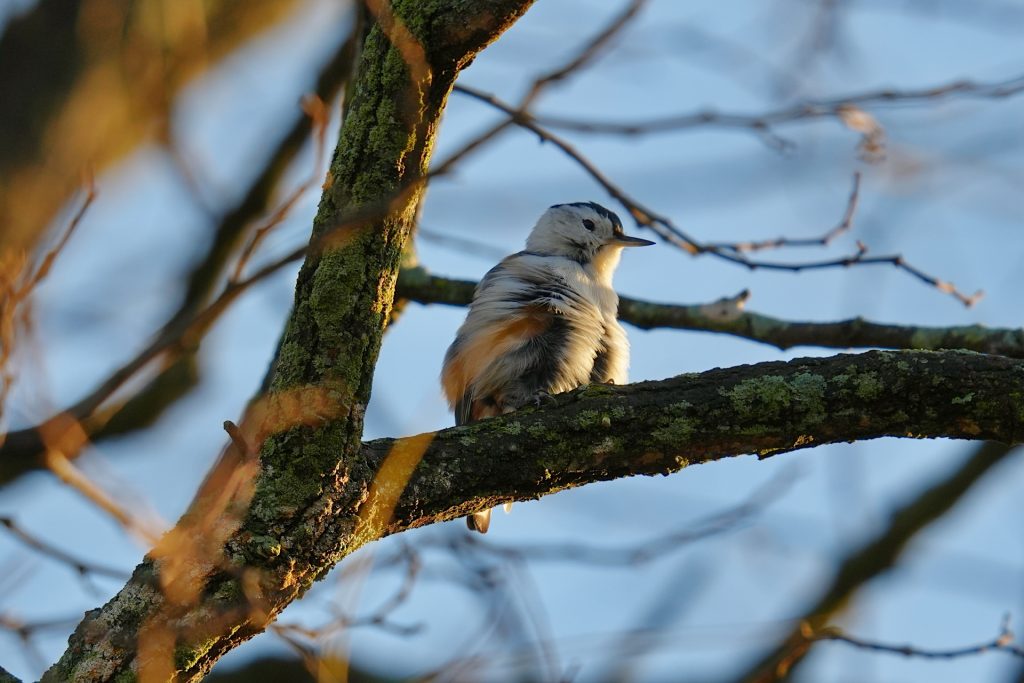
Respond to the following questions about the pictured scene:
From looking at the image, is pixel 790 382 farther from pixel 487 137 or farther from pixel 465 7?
pixel 487 137

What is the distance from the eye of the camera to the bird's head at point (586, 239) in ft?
18.5

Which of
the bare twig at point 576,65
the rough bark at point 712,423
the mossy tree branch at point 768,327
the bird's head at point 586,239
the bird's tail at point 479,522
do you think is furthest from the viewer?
the bird's head at point 586,239

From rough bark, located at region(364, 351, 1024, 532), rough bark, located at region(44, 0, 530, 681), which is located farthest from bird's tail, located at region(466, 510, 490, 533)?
rough bark, located at region(44, 0, 530, 681)

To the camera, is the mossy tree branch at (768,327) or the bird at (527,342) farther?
the bird at (527,342)

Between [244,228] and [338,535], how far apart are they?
3112 mm

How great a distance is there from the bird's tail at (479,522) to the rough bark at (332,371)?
163 centimetres

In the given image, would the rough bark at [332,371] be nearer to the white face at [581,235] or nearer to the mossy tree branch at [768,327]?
the mossy tree branch at [768,327]

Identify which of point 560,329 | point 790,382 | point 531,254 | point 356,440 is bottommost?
point 356,440

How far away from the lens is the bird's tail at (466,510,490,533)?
424 cm

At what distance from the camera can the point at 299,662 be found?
445 cm

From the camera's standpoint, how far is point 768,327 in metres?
4.11

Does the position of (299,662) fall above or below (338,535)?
above

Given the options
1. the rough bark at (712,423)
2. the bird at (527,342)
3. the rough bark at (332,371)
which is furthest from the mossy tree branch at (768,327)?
the rough bark at (332,371)

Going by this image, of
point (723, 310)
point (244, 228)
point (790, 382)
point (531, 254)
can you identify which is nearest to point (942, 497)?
point (723, 310)
